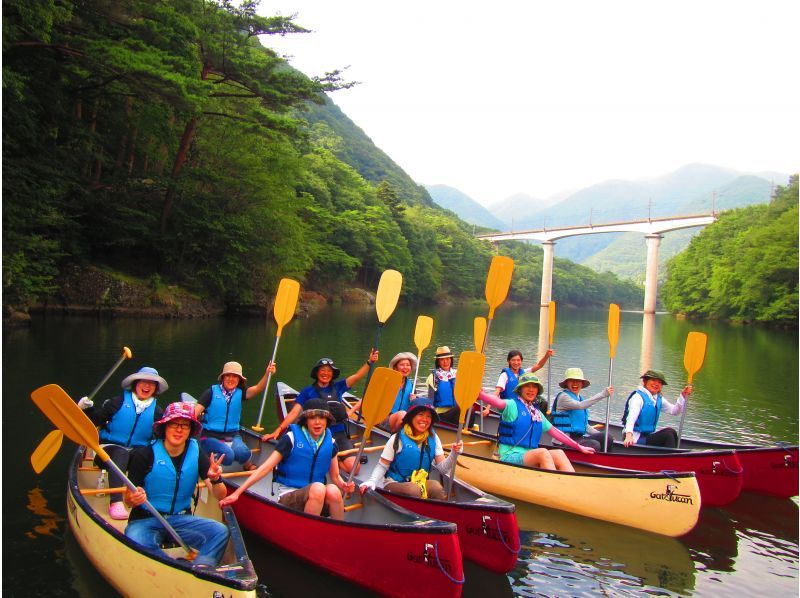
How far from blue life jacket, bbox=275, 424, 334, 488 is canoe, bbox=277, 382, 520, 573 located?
64 centimetres

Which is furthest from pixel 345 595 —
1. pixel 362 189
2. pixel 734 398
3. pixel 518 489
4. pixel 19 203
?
pixel 362 189

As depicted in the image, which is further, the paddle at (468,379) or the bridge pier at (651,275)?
the bridge pier at (651,275)

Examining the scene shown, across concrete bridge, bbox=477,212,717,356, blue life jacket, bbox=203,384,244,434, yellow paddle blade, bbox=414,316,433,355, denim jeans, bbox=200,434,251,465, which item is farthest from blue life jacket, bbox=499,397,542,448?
concrete bridge, bbox=477,212,717,356

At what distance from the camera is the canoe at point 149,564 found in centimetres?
346

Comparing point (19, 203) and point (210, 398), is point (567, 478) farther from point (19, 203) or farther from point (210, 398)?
point (19, 203)

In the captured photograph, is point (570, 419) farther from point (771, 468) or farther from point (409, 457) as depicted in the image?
point (409, 457)

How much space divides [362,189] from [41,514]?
5352 centimetres

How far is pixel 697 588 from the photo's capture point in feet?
17.0

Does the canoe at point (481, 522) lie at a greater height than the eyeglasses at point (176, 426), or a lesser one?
lesser

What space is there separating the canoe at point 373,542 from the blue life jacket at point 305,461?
25 centimetres

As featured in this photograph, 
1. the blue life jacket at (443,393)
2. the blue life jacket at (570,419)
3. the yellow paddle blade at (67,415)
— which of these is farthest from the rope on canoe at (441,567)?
the blue life jacket at (443,393)

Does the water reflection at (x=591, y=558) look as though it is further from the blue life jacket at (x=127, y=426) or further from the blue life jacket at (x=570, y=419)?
the blue life jacket at (x=127, y=426)

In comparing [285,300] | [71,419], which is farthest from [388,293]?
[71,419]

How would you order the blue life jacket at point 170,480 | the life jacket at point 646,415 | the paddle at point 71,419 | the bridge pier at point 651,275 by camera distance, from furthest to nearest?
the bridge pier at point 651,275
the life jacket at point 646,415
the blue life jacket at point 170,480
the paddle at point 71,419
